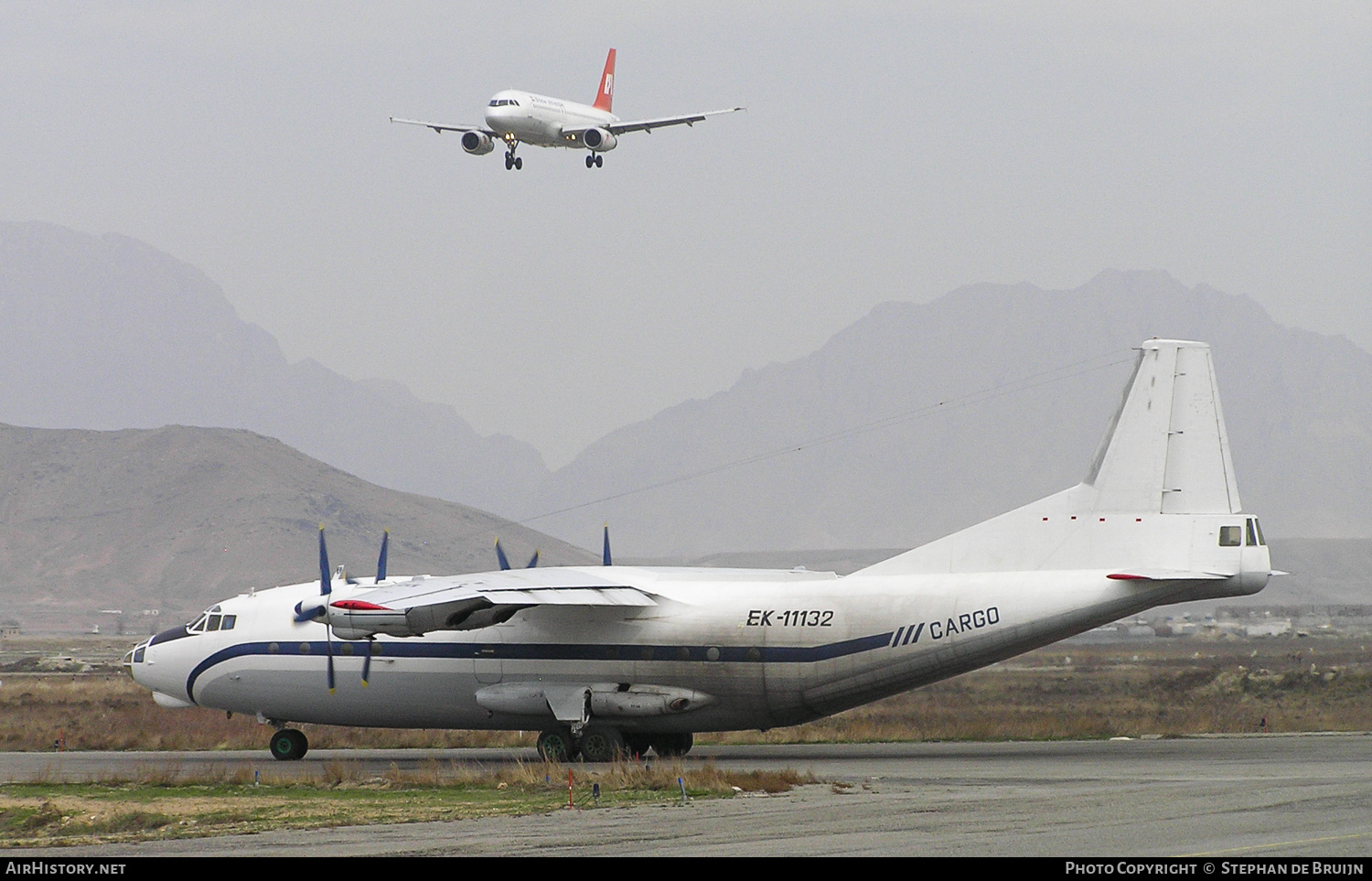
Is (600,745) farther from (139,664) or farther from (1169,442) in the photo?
(1169,442)

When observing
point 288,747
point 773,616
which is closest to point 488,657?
point 288,747

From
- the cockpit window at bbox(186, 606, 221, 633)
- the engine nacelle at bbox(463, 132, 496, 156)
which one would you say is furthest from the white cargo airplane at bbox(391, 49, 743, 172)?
the cockpit window at bbox(186, 606, 221, 633)

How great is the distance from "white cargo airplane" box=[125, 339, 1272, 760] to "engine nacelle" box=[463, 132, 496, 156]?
33.1 m

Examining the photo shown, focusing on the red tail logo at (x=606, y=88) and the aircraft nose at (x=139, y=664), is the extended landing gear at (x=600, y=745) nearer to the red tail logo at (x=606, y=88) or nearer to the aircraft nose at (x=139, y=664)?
the aircraft nose at (x=139, y=664)

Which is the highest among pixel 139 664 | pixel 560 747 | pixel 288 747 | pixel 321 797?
pixel 139 664

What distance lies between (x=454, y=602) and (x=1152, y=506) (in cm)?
1180

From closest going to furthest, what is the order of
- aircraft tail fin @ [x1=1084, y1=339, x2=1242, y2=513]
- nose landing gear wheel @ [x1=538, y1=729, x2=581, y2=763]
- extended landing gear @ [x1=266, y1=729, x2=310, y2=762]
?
aircraft tail fin @ [x1=1084, y1=339, x2=1242, y2=513] → nose landing gear wheel @ [x1=538, y1=729, x2=581, y2=763] → extended landing gear @ [x1=266, y1=729, x2=310, y2=762]

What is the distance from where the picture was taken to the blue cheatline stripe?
26641 millimetres

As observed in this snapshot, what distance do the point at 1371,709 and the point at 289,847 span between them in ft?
93.6

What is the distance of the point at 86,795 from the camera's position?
2244cm

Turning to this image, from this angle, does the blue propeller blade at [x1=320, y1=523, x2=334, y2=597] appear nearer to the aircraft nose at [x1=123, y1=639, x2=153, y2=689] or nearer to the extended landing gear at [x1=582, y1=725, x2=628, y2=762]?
the aircraft nose at [x1=123, y1=639, x2=153, y2=689]

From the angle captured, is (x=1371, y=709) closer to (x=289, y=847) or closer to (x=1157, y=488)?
(x=1157, y=488)

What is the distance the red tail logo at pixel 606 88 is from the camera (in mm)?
70188

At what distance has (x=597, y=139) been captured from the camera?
60250 mm
